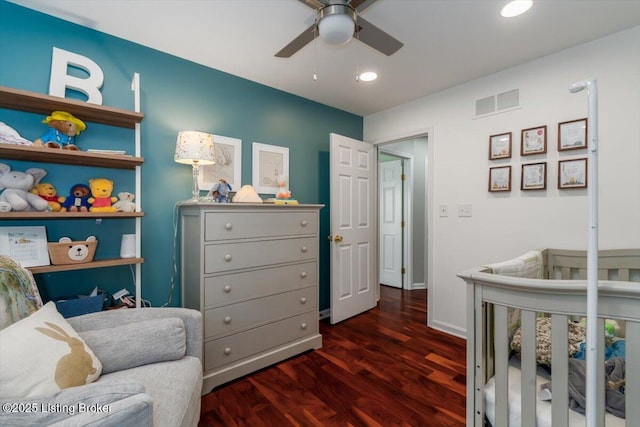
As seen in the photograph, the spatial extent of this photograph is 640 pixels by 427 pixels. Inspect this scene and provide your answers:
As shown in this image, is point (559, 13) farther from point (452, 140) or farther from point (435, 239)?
point (435, 239)

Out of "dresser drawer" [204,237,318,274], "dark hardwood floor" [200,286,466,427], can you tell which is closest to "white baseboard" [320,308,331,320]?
"dark hardwood floor" [200,286,466,427]

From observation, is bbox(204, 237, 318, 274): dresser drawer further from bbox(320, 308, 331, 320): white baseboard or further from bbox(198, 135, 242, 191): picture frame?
bbox(320, 308, 331, 320): white baseboard

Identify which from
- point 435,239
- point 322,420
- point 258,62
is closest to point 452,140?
point 435,239

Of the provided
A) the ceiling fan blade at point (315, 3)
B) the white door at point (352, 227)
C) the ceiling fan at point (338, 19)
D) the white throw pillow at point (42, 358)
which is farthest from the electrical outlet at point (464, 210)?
the white throw pillow at point (42, 358)

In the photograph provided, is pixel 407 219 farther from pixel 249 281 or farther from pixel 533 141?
pixel 249 281

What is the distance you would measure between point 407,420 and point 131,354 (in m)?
1.54

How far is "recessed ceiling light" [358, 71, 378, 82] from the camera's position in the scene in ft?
8.25

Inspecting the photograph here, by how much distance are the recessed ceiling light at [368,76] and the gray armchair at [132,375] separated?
233 centimetres

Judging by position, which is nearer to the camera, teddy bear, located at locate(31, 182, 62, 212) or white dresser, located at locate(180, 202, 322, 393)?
teddy bear, located at locate(31, 182, 62, 212)

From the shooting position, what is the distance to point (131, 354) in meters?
1.30

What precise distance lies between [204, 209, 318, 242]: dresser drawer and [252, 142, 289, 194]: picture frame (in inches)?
22.2

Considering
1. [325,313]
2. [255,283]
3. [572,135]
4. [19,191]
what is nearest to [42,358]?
[19,191]

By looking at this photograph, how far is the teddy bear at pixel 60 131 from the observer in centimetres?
169

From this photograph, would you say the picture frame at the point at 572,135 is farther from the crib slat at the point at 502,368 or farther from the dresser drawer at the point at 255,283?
the dresser drawer at the point at 255,283
